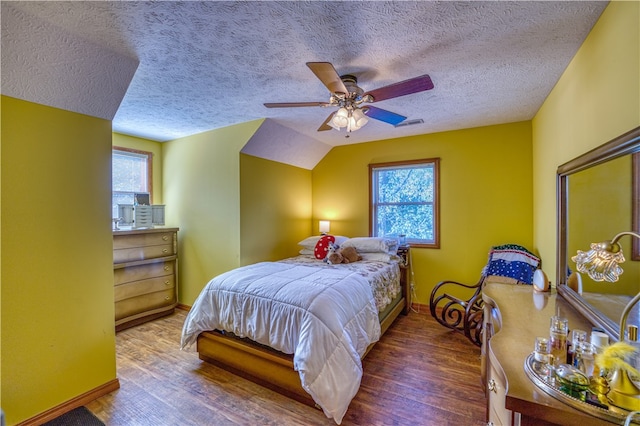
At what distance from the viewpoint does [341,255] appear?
11.2ft

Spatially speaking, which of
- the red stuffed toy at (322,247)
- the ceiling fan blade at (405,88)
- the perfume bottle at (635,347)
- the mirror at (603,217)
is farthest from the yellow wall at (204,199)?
the perfume bottle at (635,347)

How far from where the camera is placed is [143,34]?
169cm

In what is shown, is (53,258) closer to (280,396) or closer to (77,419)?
(77,419)

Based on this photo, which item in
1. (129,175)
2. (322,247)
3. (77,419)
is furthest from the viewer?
(129,175)

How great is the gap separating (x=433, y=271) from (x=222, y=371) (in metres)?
2.96

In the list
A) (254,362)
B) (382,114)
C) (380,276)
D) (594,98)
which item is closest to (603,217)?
(594,98)

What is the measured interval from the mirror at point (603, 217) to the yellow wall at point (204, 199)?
10.0 feet

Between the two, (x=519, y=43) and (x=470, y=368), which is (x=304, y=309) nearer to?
(x=470, y=368)

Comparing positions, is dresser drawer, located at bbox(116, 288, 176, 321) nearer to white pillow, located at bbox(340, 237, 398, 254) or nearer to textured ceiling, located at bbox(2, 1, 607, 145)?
textured ceiling, located at bbox(2, 1, 607, 145)

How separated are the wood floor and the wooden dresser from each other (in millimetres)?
545

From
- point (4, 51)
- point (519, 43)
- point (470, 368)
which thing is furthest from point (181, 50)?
point (470, 368)

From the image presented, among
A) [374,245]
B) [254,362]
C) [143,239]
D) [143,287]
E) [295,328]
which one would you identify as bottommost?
[254,362]

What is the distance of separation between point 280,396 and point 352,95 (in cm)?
239

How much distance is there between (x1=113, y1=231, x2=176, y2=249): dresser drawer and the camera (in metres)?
3.24
